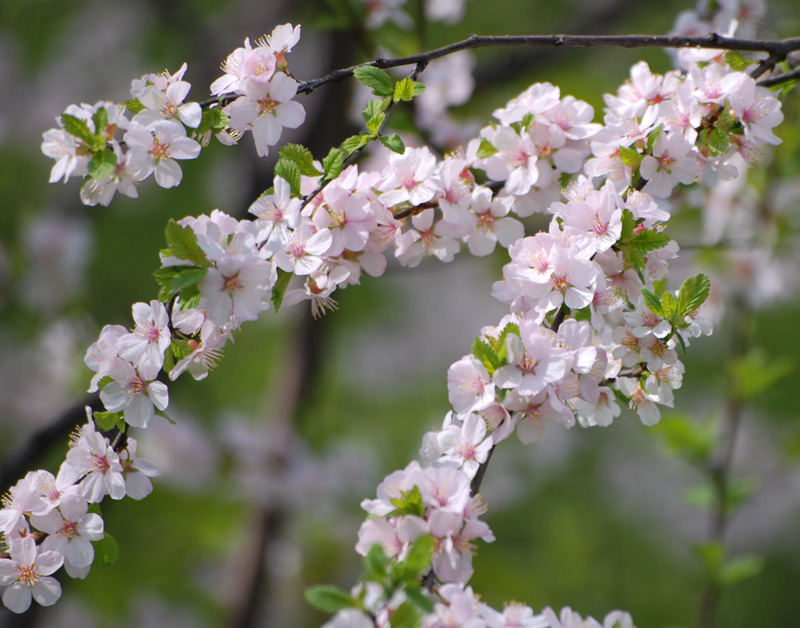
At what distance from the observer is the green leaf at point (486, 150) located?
101 cm

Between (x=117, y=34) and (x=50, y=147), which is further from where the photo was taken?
(x=117, y=34)

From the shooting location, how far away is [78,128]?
0.86 m

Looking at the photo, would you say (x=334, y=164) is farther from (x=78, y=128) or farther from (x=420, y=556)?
(x=420, y=556)

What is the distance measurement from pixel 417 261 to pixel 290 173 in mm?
208

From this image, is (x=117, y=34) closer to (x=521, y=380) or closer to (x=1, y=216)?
(x=1, y=216)

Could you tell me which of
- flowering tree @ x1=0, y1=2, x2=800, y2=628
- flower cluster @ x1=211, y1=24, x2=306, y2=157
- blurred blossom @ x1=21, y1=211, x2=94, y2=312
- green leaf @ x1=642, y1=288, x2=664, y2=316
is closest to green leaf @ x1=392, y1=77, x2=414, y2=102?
flowering tree @ x1=0, y1=2, x2=800, y2=628

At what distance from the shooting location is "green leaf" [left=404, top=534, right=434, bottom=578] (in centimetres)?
70

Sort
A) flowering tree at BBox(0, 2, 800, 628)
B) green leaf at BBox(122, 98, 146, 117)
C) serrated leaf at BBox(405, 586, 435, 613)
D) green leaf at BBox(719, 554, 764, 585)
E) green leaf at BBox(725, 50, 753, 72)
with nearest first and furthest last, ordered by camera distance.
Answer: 1. serrated leaf at BBox(405, 586, 435, 613)
2. flowering tree at BBox(0, 2, 800, 628)
3. green leaf at BBox(122, 98, 146, 117)
4. green leaf at BBox(725, 50, 753, 72)
5. green leaf at BBox(719, 554, 764, 585)

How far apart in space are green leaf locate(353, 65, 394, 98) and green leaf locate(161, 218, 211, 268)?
0.28m

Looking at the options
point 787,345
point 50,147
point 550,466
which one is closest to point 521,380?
point 50,147

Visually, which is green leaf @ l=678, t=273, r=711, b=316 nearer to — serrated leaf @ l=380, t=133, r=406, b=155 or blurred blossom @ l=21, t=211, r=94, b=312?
serrated leaf @ l=380, t=133, r=406, b=155

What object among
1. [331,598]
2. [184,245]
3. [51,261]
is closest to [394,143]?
[184,245]

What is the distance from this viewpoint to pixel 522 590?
8.24 ft

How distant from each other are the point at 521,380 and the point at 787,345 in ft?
11.7
